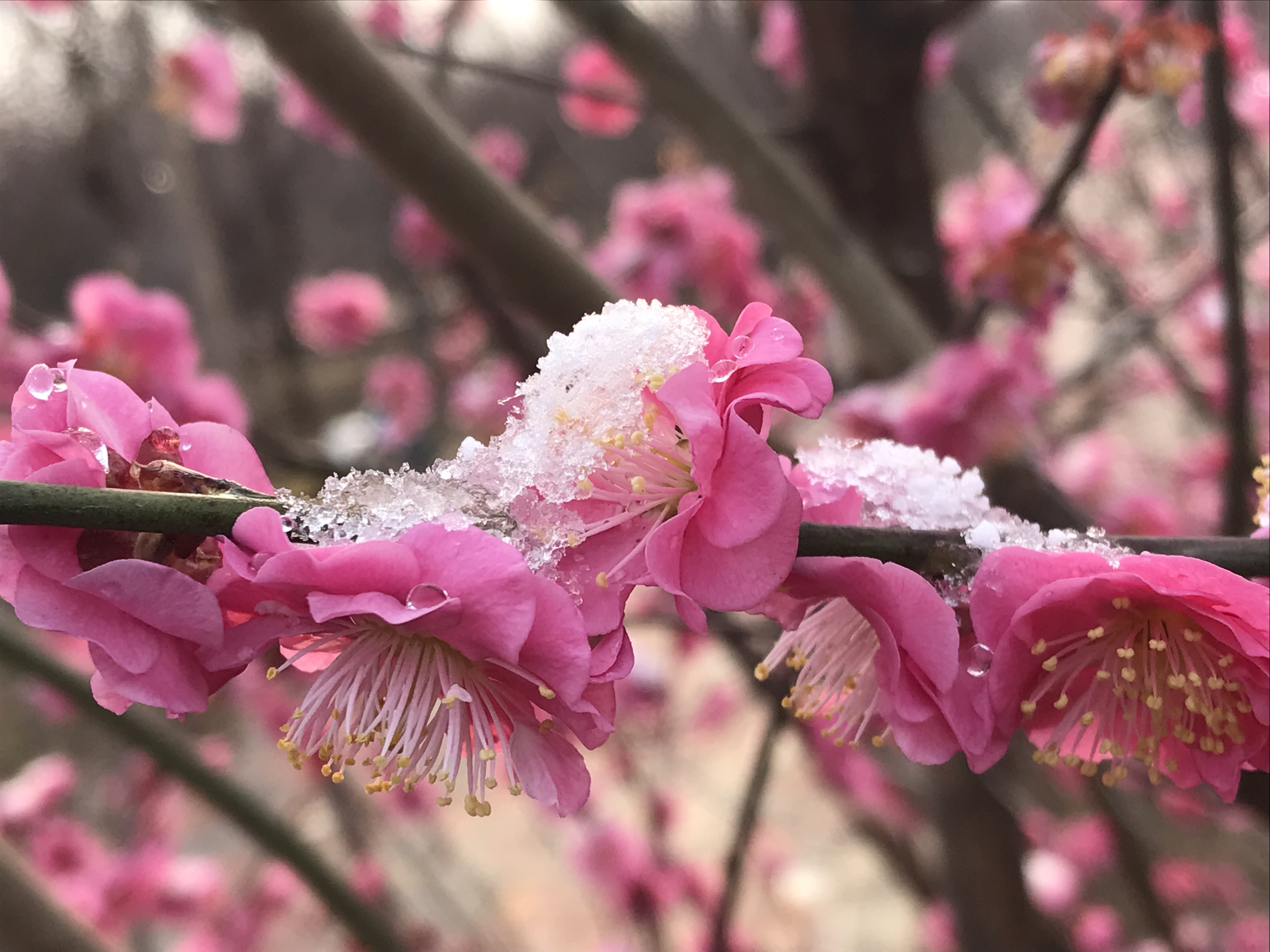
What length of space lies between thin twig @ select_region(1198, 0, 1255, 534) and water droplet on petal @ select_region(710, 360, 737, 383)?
2.59 feet

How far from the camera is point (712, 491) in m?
0.34

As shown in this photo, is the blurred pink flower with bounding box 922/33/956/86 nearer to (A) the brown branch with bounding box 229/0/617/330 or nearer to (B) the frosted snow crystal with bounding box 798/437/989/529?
(A) the brown branch with bounding box 229/0/617/330

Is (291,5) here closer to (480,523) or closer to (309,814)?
(480,523)

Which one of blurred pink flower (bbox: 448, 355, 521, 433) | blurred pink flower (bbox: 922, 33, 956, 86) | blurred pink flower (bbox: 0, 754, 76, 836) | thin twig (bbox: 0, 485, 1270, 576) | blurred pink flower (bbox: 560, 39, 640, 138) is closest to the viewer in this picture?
thin twig (bbox: 0, 485, 1270, 576)

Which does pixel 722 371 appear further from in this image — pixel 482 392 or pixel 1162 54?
pixel 482 392

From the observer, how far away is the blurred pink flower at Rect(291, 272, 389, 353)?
2.67 m

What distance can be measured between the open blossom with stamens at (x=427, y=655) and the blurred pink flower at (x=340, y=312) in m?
2.44

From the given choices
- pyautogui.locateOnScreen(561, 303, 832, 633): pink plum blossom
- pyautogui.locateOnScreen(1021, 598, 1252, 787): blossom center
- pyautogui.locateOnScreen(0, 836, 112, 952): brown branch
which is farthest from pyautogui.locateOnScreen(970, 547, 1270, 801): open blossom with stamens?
pyautogui.locateOnScreen(0, 836, 112, 952): brown branch

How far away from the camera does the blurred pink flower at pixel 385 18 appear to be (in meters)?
2.11

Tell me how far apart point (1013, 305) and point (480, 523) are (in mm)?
877

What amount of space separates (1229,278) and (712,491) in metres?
0.85

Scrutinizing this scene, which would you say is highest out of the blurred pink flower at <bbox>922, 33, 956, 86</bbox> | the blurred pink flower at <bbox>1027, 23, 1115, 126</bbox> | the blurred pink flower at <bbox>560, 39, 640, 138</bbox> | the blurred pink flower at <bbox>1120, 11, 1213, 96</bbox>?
the blurred pink flower at <bbox>560, 39, 640, 138</bbox>

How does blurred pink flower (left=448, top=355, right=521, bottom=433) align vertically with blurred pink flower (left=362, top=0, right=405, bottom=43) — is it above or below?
below

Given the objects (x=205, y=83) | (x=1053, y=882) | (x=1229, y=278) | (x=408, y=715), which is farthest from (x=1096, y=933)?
(x=205, y=83)
